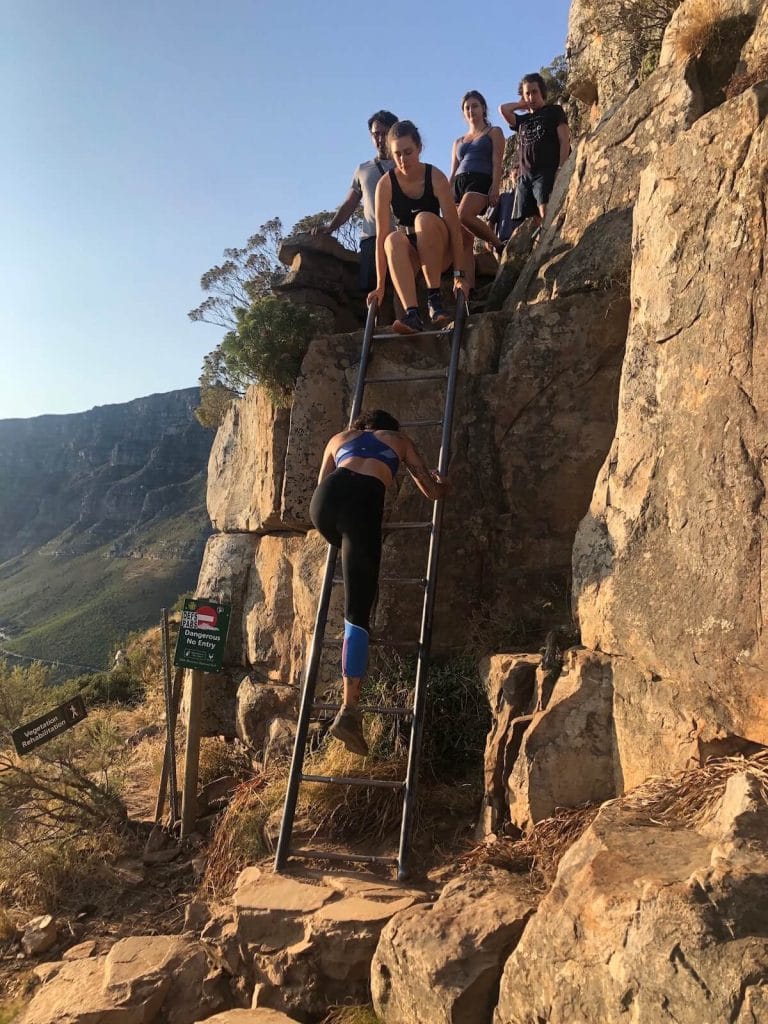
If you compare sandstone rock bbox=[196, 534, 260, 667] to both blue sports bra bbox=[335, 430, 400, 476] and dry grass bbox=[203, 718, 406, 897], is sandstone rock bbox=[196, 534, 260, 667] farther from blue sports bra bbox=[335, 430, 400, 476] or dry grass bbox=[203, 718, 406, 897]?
blue sports bra bbox=[335, 430, 400, 476]

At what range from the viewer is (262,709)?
21.5ft

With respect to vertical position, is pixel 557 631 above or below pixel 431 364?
below

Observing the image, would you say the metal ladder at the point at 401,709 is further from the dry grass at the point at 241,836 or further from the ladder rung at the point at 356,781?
the dry grass at the point at 241,836

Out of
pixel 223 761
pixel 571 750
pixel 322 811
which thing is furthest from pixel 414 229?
pixel 223 761

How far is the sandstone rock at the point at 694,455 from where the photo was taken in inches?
139

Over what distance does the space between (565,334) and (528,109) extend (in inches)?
146

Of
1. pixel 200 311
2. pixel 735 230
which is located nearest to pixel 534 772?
pixel 735 230

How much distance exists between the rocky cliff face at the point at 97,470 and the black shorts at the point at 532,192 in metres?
52.9

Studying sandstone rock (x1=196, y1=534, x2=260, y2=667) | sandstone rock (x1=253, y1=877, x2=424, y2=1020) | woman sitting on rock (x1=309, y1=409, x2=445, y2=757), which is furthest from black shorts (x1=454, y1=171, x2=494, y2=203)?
sandstone rock (x1=253, y1=877, x2=424, y2=1020)

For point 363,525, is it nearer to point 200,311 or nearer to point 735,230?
point 735,230

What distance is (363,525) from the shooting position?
482 centimetres

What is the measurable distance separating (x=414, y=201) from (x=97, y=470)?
76972mm

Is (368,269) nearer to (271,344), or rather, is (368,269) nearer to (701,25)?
(271,344)

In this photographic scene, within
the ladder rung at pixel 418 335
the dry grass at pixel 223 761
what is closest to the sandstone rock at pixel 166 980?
the dry grass at pixel 223 761
